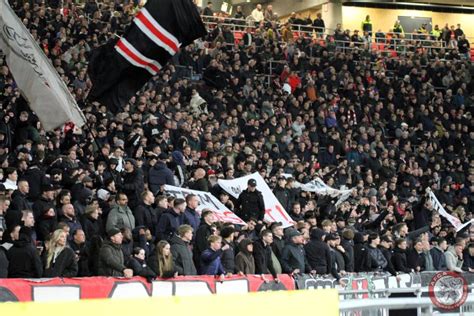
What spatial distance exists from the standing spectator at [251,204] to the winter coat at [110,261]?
5.72m

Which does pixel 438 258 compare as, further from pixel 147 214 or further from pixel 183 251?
pixel 183 251

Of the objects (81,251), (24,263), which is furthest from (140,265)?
(24,263)

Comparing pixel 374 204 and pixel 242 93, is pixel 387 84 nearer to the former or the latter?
pixel 242 93

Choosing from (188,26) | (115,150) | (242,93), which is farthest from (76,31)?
(188,26)

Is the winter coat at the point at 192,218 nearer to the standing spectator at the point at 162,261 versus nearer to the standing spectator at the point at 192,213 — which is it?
the standing spectator at the point at 192,213

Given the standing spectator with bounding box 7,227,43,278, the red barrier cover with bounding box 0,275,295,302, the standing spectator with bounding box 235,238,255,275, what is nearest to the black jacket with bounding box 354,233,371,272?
the standing spectator with bounding box 235,238,255,275

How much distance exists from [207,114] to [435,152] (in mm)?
7539

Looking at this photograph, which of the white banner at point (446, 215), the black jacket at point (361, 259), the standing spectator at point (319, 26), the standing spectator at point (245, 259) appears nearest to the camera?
the standing spectator at point (245, 259)

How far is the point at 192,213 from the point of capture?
1602 centimetres

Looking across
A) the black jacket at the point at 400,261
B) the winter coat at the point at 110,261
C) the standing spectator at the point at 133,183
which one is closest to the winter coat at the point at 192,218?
the standing spectator at the point at 133,183

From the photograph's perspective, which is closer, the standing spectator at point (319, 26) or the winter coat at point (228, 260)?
the winter coat at point (228, 260)

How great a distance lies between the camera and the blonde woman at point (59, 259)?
12.0m

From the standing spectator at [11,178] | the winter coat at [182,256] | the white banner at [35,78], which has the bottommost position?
the winter coat at [182,256]

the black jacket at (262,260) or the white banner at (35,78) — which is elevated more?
the white banner at (35,78)
